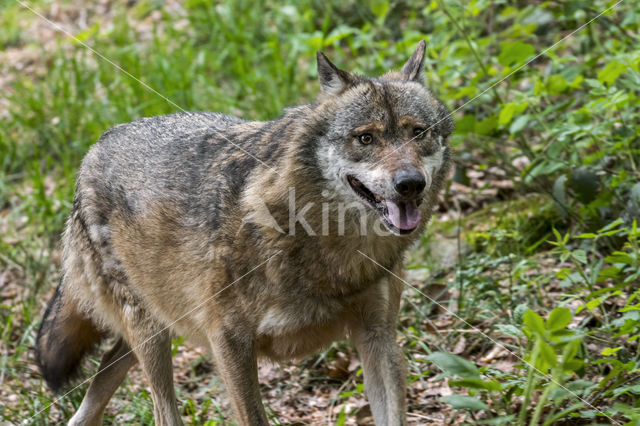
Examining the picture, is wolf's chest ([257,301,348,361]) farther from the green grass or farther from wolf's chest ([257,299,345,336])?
the green grass

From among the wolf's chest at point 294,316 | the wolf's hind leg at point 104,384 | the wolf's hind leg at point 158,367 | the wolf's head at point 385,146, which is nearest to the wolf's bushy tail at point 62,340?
the wolf's hind leg at point 104,384

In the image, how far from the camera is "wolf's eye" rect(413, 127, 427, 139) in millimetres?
3576

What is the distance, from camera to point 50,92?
326 inches

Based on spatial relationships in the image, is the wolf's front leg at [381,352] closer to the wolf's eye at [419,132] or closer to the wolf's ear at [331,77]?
the wolf's eye at [419,132]

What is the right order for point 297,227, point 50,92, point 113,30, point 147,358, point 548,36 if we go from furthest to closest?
point 113,30
point 50,92
point 548,36
point 147,358
point 297,227

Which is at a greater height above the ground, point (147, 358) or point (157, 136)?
point (157, 136)

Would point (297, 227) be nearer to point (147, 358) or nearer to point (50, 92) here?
point (147, 358)

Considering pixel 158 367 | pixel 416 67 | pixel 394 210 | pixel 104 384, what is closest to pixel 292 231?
pixel 394 210

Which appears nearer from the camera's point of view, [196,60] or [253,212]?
[253,212]

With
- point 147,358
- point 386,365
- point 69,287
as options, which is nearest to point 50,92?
point 69,287

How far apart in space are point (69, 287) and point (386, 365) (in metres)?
2.15

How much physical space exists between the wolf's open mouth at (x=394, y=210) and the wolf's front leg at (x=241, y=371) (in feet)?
2.99

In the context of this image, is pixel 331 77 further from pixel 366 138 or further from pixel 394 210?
pixel 394 210

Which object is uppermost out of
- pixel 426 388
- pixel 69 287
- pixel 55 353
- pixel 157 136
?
pixel 157 136
